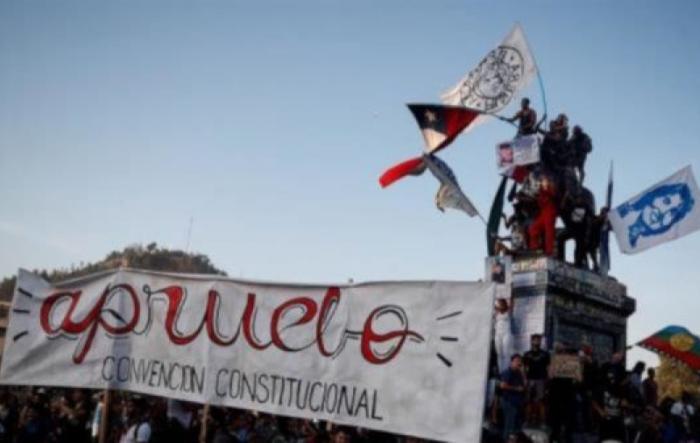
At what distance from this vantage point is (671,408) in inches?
436

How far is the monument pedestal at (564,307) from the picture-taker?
1155cm

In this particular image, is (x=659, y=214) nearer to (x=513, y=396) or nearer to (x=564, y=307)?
(x=564, y=307)

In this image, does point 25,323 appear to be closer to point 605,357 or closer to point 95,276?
point 95,276

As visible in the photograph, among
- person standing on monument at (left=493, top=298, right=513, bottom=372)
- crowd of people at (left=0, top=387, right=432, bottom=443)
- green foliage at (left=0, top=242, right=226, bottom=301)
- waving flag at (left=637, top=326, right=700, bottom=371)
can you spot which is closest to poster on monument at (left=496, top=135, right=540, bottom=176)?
person standing on monument at (left=493, top=298, right=513, bottom=372)

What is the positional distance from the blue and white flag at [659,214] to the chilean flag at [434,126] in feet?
13.8

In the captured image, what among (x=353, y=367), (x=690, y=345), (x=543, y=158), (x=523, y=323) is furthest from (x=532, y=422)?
(x=690, y=345)

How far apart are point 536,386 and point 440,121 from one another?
718 centimetres

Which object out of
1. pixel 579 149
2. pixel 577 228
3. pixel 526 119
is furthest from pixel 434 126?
pixel 577 228

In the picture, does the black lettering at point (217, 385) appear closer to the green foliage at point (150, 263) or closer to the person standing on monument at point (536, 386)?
the person standing on monument at point (536, 386)

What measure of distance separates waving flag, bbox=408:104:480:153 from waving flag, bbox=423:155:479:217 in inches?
13.8

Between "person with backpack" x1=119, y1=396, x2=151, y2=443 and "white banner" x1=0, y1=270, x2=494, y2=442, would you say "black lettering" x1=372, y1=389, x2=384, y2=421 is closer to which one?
"white banner" x1=0, y1=270, x2=494, y2=442

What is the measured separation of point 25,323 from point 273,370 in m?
3.50

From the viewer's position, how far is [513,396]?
9.68m

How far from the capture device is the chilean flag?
14.6 metres
